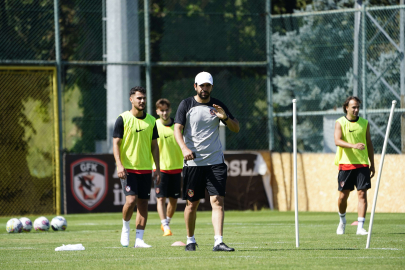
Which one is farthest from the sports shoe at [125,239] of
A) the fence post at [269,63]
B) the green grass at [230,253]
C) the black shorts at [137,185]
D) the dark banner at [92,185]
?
the fence post at [269,63]

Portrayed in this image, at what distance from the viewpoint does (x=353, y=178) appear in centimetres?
1148

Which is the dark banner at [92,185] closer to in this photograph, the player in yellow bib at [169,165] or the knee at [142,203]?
the player in yellow bib at [169,165]

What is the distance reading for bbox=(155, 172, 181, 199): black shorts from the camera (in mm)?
12180

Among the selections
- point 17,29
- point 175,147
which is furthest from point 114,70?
point 175,147

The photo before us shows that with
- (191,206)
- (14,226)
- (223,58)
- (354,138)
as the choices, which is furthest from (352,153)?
(223,58)

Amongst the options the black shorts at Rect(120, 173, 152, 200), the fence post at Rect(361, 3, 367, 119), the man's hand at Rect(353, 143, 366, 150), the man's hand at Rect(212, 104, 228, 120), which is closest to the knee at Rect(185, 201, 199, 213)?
the black shorts at Rect(120, 173, 152, 200)

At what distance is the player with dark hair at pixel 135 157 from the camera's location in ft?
30.7

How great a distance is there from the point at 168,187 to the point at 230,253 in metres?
4.29

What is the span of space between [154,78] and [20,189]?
4.68m

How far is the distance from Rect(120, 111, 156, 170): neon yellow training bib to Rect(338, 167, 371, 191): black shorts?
3.55m

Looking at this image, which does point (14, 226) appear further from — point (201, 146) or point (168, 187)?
point (201, 146)

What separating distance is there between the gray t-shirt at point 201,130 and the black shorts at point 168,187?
12.2 feet

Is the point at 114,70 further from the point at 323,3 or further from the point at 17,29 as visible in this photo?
the point at 323,3

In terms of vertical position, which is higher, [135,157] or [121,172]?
[135,157]
